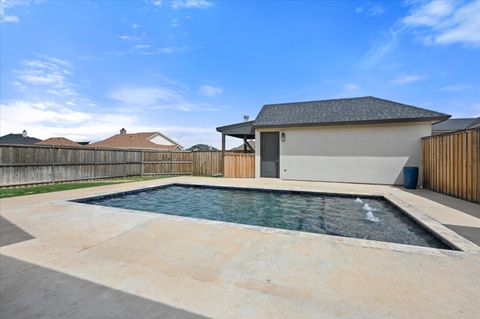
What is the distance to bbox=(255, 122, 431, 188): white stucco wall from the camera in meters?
10.1

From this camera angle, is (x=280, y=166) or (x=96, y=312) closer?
(x=96, y=312)

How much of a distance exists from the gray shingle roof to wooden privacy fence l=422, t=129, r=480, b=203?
157 centimetres

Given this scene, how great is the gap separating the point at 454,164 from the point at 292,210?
553cm

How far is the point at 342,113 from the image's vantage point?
38.9 ft

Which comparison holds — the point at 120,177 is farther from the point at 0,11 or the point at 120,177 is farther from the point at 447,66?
the point at 447,66

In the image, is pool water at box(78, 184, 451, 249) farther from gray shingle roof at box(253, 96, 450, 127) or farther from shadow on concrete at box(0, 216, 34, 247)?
gray shingle roof at box(253, 96, 450, 127)

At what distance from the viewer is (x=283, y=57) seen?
1388 cm

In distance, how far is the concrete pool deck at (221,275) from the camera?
1922 millimetres

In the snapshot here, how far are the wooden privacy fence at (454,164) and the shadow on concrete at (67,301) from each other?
8.21 metres

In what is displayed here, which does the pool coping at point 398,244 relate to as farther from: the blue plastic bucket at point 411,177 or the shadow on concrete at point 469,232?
the blue plastic bucket at point 411,177

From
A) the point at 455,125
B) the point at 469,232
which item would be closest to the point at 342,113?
the point at 469,232

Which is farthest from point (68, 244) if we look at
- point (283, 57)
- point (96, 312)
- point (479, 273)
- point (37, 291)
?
point (283, 57)

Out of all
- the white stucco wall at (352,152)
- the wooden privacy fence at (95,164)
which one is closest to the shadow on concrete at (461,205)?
the white stucco wall at (352,152)

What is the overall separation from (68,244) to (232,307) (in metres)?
A: 2.90
